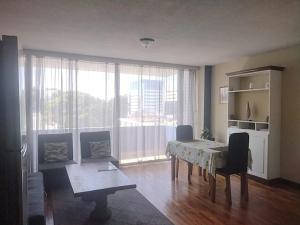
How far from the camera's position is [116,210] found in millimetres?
3150

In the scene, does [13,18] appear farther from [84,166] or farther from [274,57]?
[274,57]

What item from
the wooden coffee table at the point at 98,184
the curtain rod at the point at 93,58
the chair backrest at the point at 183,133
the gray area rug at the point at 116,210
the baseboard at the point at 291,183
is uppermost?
the curtain rod at the point at 93,58

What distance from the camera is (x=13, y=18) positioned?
9.10ft

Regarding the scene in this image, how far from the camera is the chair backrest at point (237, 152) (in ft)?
10.9

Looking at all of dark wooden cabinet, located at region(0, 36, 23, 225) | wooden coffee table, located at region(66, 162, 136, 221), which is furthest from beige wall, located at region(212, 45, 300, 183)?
dark wooden cabinet, located at region(0, 36, 23, 225)

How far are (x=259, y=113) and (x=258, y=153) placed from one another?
2.78 ft

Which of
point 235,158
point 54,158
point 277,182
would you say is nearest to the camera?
point 235,158

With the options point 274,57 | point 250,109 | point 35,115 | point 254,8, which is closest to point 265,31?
point 254,8

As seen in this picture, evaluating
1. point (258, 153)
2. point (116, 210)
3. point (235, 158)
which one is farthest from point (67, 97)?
point (258, 153)

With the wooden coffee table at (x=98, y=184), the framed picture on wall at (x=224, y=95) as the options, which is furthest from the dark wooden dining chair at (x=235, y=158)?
the framed picture on wall at (x=224, y=95)

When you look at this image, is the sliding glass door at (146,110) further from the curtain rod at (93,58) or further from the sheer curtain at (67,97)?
the sheer curtain at (67,97)

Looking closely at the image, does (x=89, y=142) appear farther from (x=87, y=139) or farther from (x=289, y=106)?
(x=289, y=106)

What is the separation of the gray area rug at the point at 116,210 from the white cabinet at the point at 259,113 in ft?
7.62

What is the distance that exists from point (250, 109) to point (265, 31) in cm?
204
